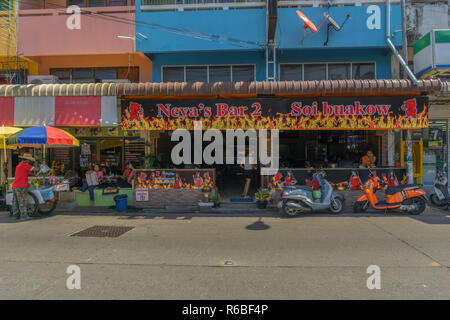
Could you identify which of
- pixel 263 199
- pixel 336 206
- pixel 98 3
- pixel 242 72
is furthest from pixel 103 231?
pixel 98 3

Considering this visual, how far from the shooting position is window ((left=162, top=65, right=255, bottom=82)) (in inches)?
506

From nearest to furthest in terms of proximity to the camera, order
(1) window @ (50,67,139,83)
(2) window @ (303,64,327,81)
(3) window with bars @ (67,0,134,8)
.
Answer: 1. (2) window @ (303,64,327,81)
2. (3) window with bars @ (67,0,134,8)
3. (1) window @ (50,67,139,83)

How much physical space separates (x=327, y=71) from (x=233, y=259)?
979 cm

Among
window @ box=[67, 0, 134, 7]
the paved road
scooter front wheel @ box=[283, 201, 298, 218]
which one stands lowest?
the paved road

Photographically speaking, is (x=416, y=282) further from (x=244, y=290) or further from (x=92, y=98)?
(x=92, y=98)

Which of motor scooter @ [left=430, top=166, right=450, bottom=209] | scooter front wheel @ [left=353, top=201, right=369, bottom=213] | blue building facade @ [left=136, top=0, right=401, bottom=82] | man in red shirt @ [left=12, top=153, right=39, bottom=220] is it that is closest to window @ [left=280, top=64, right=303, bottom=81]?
blue building facade @ [left=136, top=0, right=401, bottom=82]

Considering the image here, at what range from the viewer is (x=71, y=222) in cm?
881

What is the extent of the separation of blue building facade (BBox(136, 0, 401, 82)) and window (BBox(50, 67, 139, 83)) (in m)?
1.29

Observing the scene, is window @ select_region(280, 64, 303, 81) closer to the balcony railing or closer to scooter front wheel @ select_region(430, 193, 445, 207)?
the balcony railing

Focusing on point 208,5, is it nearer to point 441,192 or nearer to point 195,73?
point 195,73

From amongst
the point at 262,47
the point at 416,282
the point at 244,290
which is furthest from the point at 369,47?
the point at 244,290

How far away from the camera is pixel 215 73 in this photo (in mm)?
12914

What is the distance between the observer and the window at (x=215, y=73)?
42.2ft

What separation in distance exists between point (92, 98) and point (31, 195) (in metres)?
3.63
